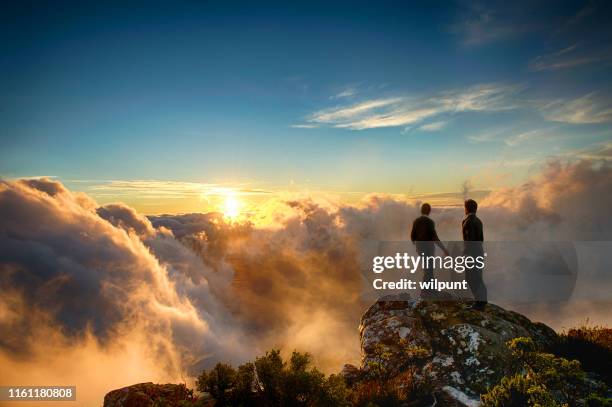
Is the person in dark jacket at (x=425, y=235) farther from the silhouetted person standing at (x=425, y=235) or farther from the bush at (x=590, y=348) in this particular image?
the bush at (x=590, y=348)

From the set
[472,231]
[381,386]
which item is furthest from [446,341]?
[472,231]

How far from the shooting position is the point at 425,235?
436 inches

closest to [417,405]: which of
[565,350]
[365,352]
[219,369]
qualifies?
[365,352]

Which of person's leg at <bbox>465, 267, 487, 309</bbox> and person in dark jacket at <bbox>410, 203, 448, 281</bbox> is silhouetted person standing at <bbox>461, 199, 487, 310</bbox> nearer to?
person's leg at <bbox>465, 267, 487, 309</bbox>

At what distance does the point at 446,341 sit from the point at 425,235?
339cm

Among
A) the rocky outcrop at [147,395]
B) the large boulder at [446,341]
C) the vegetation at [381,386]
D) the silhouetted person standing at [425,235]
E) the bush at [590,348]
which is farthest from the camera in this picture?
the silhouetted person standing at [425,235]

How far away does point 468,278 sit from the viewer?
34.6 feet

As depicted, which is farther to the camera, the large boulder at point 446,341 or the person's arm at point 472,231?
the person's arm at point 472,231

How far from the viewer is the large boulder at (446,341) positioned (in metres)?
7.90

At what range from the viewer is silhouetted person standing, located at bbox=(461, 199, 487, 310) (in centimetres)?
1039

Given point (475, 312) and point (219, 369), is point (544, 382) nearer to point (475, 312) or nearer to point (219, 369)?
point (475, 312)

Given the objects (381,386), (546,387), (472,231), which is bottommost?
(381,386)

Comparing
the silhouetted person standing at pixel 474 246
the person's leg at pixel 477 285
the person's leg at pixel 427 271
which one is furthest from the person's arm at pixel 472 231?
the person's leg at pixel 427 271

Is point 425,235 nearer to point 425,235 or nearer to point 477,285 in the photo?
point 425,235
